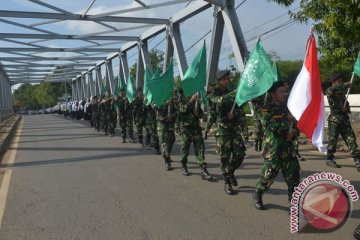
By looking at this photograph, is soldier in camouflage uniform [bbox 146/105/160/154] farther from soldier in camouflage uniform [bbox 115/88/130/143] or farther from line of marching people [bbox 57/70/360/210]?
soldier in camouflage uniform [bbox 115/88/130/143]

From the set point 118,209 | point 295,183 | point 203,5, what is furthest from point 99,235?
point 203,5

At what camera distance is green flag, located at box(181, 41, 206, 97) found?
25.5 ft

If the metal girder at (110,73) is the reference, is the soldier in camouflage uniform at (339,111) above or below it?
below

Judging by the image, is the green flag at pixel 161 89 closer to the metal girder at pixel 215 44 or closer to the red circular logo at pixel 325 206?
the red circular logo at pixel 325 206

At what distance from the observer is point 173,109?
364 inches

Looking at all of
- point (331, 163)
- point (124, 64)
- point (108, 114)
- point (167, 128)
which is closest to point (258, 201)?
point (331, 163)

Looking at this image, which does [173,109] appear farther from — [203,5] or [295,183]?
[203,5]

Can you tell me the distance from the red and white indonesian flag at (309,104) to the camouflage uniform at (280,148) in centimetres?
57

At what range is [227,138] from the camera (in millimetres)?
6656

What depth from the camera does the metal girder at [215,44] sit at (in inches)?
655

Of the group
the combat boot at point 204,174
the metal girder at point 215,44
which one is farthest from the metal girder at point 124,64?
the combat boot at point 204,174

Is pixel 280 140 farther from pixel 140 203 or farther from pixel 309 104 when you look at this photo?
pixel 140 203

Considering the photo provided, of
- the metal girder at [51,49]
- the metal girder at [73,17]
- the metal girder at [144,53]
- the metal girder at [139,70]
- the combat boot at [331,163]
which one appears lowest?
the combat boot at [331,163]

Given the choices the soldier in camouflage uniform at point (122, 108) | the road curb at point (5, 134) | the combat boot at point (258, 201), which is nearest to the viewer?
the combat boot at point (258, 201)
